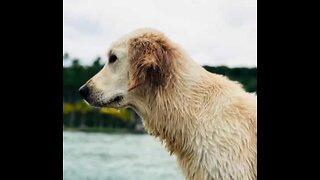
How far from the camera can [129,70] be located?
3.71 meters

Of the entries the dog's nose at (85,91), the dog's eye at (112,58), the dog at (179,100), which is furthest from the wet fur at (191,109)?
the dog's nose at (85,91)

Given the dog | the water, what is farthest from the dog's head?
the water

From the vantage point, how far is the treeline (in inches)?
225

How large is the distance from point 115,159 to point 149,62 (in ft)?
87.8

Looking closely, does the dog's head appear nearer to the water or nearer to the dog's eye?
the dog's eye

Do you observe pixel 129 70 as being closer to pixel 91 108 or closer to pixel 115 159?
pixel 91 108

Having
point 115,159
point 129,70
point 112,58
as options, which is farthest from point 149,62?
point 115,159

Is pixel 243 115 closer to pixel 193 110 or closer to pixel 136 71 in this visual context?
pixel 193 110

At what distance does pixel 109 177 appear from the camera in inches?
789

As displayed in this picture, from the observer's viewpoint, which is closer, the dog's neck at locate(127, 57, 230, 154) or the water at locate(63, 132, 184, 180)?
the dog's neck at locate(127, 57, 230, 154)

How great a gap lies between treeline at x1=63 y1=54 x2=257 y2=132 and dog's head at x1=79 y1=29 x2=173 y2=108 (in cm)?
92

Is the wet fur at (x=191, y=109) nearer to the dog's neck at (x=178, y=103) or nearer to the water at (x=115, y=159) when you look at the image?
the dog's neck at (x=178, y=103)
